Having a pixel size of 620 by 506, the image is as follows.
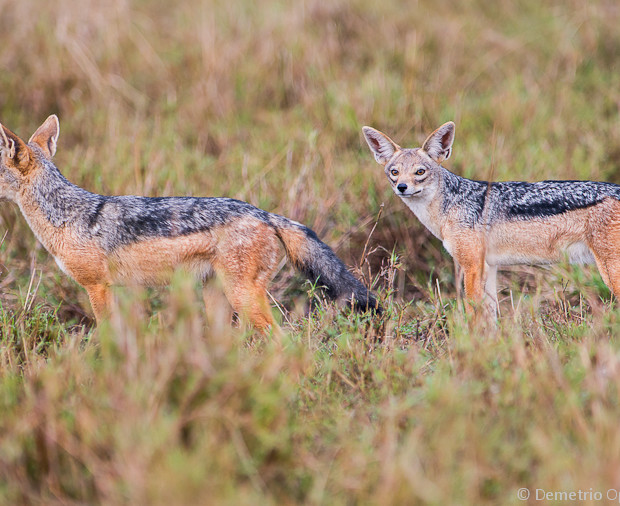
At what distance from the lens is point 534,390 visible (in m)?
3.50

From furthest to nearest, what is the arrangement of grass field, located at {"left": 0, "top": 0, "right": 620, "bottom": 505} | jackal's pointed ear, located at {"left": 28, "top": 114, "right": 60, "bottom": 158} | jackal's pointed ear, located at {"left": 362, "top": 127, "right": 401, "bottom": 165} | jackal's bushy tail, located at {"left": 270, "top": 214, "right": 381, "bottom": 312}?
jackal's pointed ear, located at {"left": 362, "top": 127, "right": 401, "bottom": 165} < jackal's pointed ear, located at {"left": 28, "top": 114, "right": 60, "bottom": 158} < jackal's bushy tail, located at {"left": 270, "top": 214, "right": 381, "bottom": 312} < grass field, located at {"left": 0, "top": 0, "right": 620, "bottom": 505}

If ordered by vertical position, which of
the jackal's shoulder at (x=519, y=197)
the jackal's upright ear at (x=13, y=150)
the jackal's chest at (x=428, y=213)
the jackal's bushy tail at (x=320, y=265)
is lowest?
the jackal's bushy tail at (x=320, y=265)

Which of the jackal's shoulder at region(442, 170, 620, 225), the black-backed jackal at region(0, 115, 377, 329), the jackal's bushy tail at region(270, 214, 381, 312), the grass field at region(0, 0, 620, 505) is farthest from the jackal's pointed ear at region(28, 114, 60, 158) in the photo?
the jackal's shoulder at region(442, 170, 620, 225)

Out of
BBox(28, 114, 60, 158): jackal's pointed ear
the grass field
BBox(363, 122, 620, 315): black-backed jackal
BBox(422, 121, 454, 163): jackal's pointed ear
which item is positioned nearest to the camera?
the grass field

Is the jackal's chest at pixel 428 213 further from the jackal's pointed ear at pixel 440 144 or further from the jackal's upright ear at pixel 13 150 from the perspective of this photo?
the jackal's upright ear at pixel 13 150

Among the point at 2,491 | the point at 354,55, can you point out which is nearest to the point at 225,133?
the point at 354,55

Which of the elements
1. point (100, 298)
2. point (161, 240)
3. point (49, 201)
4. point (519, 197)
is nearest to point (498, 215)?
point (519, 197)

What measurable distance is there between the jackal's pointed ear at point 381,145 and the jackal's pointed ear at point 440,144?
26cm

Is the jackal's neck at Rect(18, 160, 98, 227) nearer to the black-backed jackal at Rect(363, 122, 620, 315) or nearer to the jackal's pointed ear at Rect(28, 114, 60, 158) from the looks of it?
the jackal's pointed ear at Rect(28, 114, 60, 158)

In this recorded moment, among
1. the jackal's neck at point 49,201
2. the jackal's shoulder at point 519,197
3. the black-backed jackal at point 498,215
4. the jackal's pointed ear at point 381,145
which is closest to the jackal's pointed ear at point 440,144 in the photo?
the black-backed jackal at point 498,215

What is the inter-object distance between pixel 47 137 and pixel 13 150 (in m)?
0.69

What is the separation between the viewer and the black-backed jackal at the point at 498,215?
5180 millimetres

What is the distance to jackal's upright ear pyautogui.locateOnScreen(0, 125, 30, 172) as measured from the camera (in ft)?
16.6

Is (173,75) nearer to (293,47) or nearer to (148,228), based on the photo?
(293,47)
